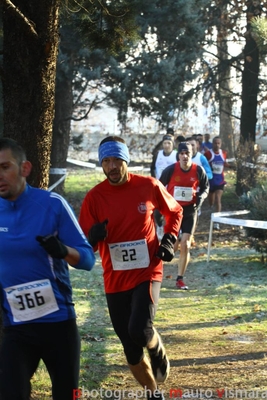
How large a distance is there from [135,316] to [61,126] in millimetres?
15599

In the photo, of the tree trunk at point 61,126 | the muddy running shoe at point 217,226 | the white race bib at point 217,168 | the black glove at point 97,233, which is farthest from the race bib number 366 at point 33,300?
the tree trunk at point 61,126

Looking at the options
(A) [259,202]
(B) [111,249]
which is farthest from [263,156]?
(B) [111,249]

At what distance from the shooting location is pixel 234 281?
12.3 m

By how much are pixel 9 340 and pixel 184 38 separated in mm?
19587

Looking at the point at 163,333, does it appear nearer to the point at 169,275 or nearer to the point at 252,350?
the point at 252,350

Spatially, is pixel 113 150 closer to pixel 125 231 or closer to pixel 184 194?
pixel 125 231

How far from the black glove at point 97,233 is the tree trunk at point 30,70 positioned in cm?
70

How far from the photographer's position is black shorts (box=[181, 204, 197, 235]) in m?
11.8

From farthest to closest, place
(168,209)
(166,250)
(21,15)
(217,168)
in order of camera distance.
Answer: (217,168), (168,209), (166,250), (21,15)

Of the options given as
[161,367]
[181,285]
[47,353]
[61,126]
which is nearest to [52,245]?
[47,353]

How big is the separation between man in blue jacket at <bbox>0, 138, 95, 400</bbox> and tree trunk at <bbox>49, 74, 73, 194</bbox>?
16532 millimetres

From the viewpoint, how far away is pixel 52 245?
170 inches

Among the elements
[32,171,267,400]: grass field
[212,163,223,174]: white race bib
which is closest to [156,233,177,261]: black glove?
[32,171,267,400]: grass field

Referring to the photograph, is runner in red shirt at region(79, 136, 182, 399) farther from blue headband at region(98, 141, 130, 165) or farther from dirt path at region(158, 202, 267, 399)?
dirt path at region(158, 202, 267, 399)
